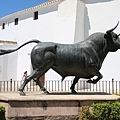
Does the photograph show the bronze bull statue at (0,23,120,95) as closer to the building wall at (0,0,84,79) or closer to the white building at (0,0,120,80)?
the white building at (0,0,120,80)

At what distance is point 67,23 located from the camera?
1817 centimetres

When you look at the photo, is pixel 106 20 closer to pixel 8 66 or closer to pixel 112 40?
pixel 8 66

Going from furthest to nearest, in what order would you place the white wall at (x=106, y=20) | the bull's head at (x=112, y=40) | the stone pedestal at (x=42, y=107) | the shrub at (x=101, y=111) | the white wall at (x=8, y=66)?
the white wall at (x=8, y=66) → the white wall at (x=106, y=20) → the bull's head at (x=112, y=40) → the shrub at (x=101, y=111) → the stone pedestal at (x=42, y=107)

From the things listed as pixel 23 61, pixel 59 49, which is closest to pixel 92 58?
pixel 59 49

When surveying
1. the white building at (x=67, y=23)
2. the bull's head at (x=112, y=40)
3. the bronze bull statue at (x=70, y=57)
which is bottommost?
the bronze bull statue at (x=70, y=57)

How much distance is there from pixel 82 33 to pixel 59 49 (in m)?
12.4

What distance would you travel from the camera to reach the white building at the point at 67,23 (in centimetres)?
1669

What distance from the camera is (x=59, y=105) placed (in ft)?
16.5

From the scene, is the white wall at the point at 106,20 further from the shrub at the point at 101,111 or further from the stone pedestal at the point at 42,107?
the stone pedestal at the point at 42,107

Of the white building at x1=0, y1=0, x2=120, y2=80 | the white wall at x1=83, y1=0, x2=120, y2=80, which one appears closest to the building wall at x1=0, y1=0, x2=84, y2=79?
the white building at x1=0, y1=0, x2=120, y2=80

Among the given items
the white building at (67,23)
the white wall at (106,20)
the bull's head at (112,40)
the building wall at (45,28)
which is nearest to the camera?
the bull's head at (112,40)

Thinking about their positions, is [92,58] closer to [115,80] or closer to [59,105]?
[59,105]

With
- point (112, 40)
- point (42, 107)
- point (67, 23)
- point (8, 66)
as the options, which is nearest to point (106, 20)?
point (67, 23)

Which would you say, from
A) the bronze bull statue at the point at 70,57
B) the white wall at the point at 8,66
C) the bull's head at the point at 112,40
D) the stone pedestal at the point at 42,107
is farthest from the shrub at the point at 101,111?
the white wall at the point at 8,66
